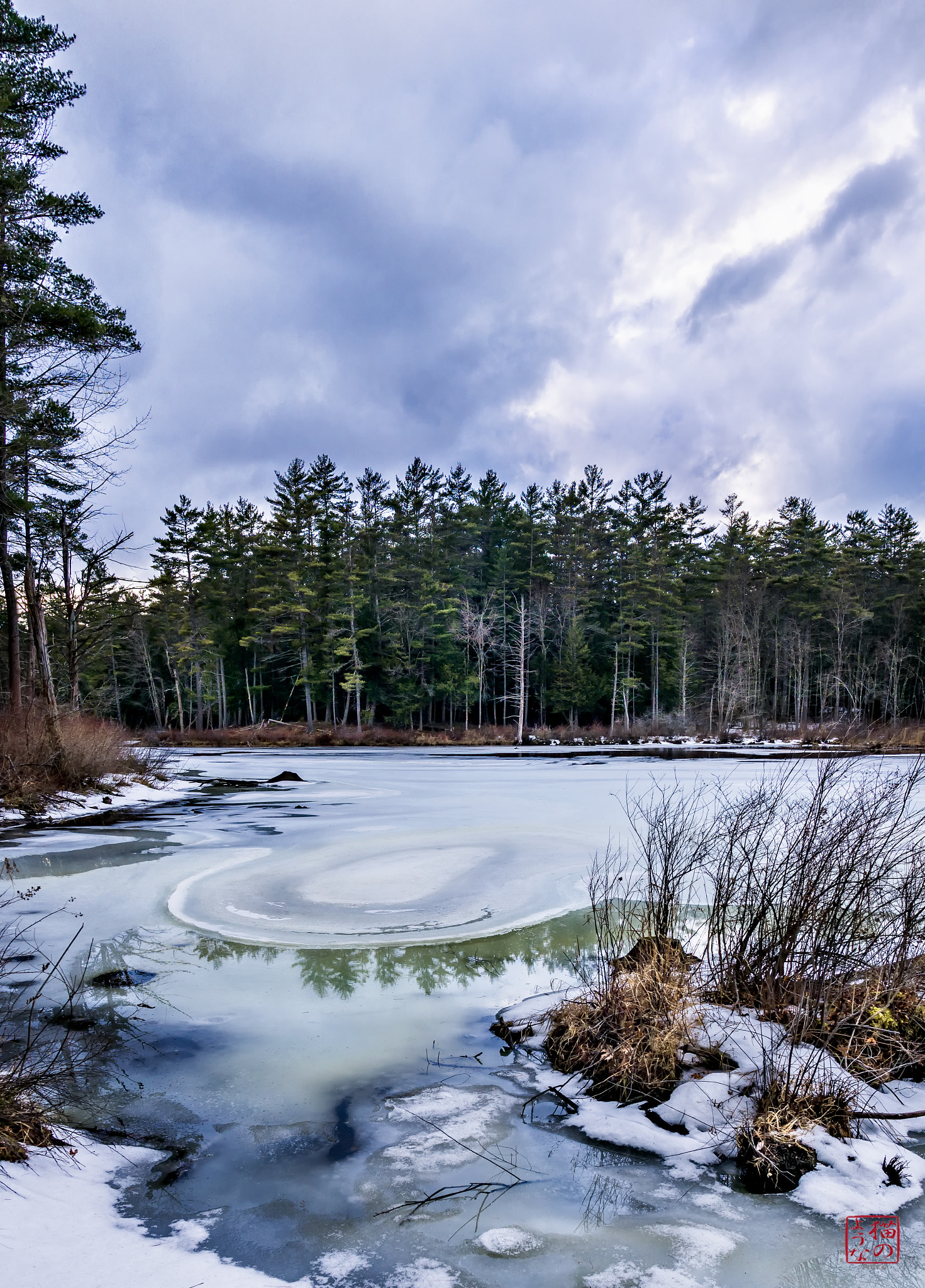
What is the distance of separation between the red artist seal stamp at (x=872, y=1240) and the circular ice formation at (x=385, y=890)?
4192mm

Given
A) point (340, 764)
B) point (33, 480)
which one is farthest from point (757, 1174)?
point (340, 764)

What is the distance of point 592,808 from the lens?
1332 cm

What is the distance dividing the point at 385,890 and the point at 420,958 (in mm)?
2160

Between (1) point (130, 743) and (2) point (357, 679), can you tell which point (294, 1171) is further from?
(2) point (357, 679)

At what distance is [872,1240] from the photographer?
2871 millimetres

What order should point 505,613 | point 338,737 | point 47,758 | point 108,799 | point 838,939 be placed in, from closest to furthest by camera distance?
point 838,939 → point 47,758 → point 108,799 → point 338,737 → point 505,613

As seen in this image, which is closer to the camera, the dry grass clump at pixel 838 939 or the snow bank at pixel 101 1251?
the snow bank at pixel 101 1251

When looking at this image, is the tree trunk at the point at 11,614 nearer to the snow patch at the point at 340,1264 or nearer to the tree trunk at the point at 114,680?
the snow patch at the point at 340,1264

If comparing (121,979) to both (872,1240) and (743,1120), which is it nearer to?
(743,1120)

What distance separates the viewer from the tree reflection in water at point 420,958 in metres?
5.77

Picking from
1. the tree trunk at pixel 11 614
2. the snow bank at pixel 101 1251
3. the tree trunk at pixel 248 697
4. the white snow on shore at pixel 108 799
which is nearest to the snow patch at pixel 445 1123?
the snow bank at pixel 101 1251

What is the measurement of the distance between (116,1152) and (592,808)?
35.6 ft

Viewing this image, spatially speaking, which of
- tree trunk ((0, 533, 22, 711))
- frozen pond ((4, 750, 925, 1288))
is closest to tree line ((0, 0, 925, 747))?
tree trunk ((0, 533, 22, 711))

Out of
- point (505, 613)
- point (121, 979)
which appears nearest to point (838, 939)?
point (121, 979)
